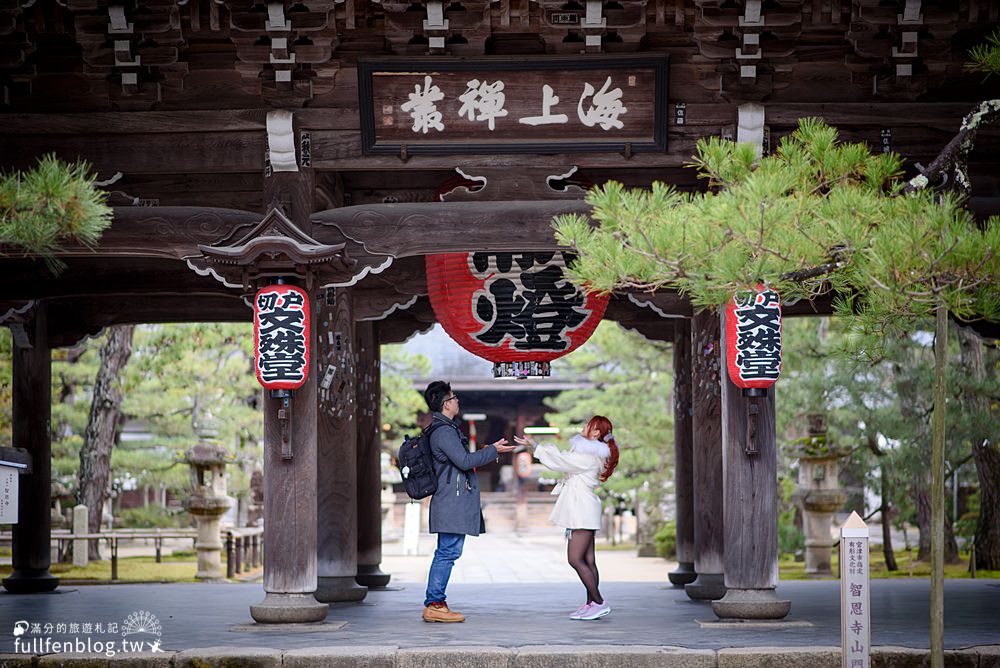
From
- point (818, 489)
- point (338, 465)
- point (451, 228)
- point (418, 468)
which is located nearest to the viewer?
point (418, 468)

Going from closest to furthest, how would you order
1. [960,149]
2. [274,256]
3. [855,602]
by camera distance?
[855,602] < [960,149] < [274,256]

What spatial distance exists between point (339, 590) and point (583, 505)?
11.9 feet

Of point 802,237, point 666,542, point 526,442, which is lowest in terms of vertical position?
point 666,542

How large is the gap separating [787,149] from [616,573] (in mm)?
16588

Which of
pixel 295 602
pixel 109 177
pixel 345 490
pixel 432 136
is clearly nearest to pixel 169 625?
pixel 295 602

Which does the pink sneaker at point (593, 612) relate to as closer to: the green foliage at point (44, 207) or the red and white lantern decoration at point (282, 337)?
the red and white lantern decoration at point (282, 337)

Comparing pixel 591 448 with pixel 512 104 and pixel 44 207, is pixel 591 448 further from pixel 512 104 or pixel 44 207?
pixel 44 207

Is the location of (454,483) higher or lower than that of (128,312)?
lower

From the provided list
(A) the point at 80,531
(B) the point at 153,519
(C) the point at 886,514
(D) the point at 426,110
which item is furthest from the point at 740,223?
(B) the point at 153,519

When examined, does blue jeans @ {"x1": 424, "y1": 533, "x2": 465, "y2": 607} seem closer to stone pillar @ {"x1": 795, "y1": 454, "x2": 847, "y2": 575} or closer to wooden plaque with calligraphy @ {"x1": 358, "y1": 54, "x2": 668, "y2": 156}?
wooden plaque with calligraphy @ {"x1": 358, "y1": 54, "x2": 668, "y2": 156}

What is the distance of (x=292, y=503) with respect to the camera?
1002 centimetres

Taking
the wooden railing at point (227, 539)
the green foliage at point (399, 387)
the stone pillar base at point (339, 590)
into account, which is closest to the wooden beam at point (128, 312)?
the stone pillar base at point (339, 590)

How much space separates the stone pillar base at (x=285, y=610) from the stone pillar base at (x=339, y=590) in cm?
284

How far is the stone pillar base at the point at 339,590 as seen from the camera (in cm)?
1281
